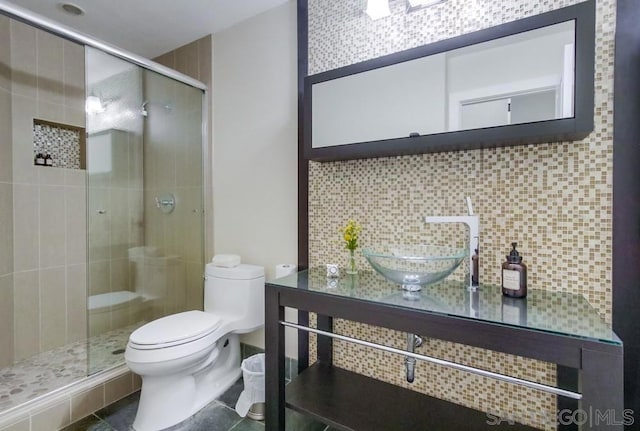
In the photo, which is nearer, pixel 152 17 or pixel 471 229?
pixel 471 229

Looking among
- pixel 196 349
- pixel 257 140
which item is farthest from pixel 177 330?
pixel 257 140

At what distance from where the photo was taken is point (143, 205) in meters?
2.46

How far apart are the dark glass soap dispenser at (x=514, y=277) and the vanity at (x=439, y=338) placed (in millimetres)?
34

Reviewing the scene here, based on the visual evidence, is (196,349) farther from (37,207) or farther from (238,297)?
(37,207)

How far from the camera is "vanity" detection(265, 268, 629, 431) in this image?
821 millimetres

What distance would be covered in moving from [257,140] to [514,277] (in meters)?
1.62

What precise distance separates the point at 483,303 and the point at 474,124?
67 cm

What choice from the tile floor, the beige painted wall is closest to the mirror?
the beige painted wall

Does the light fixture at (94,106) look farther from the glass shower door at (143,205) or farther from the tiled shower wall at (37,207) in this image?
the tiled shower wall at (37,207)

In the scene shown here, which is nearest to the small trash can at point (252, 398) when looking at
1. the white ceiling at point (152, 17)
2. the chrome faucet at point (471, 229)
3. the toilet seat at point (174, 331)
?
the toilet seat at point (174, 331)

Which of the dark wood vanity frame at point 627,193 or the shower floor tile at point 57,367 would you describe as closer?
the dark wood vanity frame at point 627,193

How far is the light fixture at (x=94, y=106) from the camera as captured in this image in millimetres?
2019

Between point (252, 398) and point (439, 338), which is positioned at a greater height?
point (439, 338)

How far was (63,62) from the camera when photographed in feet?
7.39
